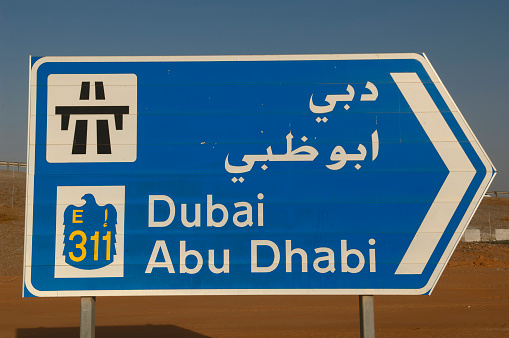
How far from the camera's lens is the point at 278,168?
3.96 meters

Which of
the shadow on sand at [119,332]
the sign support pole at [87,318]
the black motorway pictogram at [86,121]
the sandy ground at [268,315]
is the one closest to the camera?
the sign support pole at [87,318]

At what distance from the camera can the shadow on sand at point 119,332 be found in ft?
30.9

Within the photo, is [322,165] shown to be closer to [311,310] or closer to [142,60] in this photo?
[142,60]

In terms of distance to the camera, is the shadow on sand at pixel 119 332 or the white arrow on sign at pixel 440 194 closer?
the white arrow on sign at pixel 440 194

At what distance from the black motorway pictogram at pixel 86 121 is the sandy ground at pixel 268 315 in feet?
20.9

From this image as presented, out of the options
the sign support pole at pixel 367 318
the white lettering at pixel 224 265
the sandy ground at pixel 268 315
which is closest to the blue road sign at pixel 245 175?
the white lettering at pixel 224 265

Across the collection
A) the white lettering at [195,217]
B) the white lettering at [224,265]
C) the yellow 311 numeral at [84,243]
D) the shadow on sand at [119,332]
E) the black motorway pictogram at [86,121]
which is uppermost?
the black motorway pictogram at [86,121]

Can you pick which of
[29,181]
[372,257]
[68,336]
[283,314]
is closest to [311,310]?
[283,314]

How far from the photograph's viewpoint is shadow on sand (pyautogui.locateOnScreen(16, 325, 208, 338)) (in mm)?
9430

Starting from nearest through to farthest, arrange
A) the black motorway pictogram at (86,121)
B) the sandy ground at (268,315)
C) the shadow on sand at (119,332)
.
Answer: the black motorway pictogram at (86,121) < the shadow on sand at (119,332) < the sandy ground at (268,315)

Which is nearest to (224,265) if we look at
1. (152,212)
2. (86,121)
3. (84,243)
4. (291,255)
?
(291,255)

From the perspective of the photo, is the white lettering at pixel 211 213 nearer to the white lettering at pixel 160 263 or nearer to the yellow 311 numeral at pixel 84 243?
the white lettering at pixel 160 263

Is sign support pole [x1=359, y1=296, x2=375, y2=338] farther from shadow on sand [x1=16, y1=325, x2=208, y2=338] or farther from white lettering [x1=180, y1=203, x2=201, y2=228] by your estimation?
shadow on sand [x1=16, y1=325, x2=208, y2=338]

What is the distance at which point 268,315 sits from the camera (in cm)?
1110
